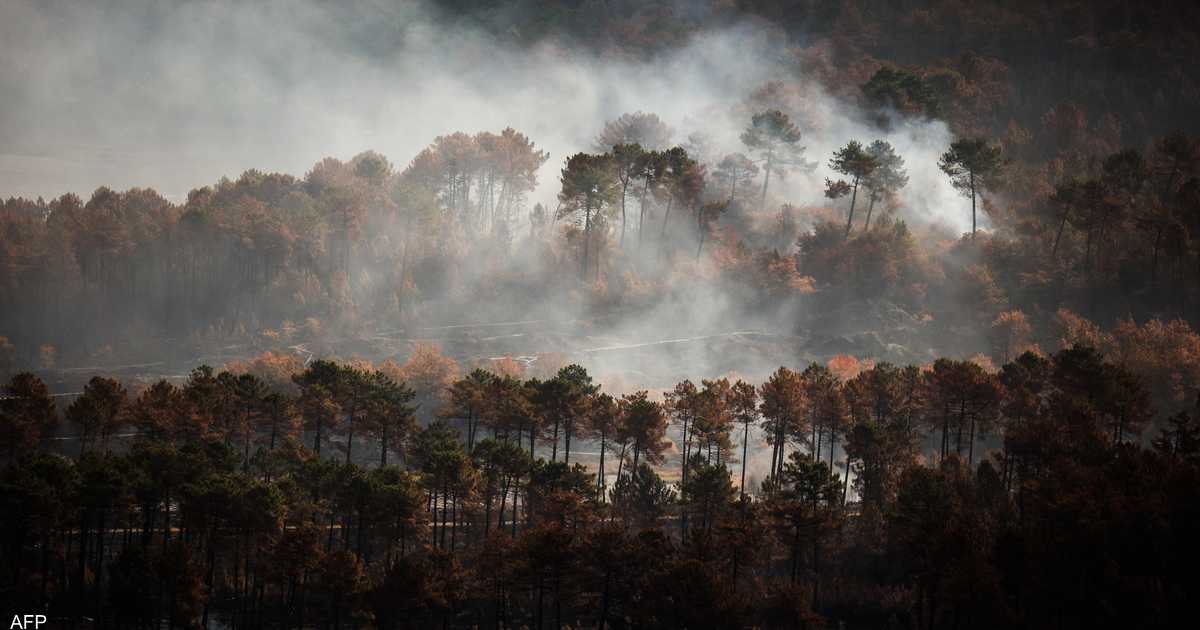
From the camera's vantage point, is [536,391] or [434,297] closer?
[536,391]

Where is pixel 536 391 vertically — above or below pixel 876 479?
above

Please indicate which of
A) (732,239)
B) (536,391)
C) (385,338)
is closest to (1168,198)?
(732,239)

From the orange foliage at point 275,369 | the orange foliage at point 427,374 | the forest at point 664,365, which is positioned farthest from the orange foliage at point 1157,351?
the orange foliage at point 275,369

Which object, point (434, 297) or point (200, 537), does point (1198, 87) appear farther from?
point (200, 537)

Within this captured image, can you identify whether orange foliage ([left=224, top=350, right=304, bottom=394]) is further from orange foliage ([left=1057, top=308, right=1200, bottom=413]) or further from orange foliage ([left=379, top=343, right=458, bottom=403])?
orange foliage ([left=1057, top=308, right=1200, bottom=413])

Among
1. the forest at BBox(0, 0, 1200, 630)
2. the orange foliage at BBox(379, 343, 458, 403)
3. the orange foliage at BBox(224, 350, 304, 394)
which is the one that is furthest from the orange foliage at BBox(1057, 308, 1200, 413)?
the orange foliage at BBox(224, 350, 304, 394)

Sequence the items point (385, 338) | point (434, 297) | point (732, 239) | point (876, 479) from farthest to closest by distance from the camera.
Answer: point (732, 239)
point (434, 297)
point (385, 338)
point (876, 479)

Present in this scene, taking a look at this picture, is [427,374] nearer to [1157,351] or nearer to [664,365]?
[664,365]

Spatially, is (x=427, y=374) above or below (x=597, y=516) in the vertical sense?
above

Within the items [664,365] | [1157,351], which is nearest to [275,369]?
[664,365]
